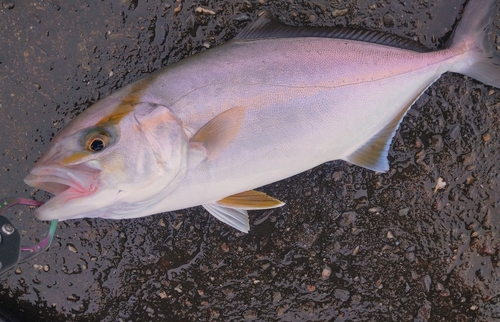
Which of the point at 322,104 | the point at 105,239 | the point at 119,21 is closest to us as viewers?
the point at 322,104

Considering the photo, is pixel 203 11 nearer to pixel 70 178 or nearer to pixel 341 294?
pixel 70 178

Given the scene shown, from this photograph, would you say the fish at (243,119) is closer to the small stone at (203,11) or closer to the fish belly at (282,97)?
the fish belly at (282,97)

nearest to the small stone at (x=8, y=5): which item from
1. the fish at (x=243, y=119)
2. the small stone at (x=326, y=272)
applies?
the fish at (x=243, y=119)

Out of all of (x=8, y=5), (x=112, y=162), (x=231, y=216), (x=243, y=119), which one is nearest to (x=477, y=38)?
(x=243, y=119)

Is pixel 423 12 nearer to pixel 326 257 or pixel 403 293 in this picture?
pixel 326 257

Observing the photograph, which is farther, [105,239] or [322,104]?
[105,239]

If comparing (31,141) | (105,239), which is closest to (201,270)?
(105,239)
